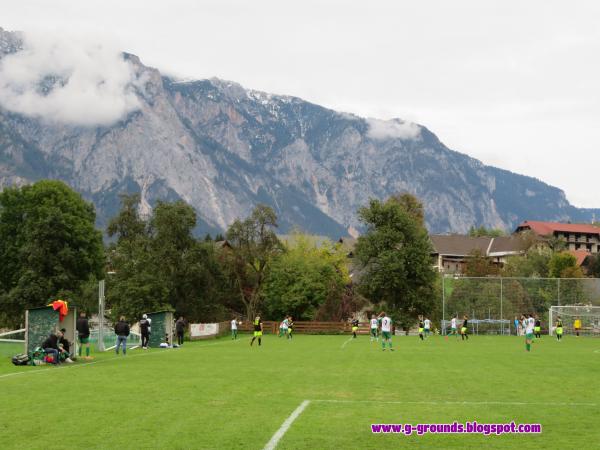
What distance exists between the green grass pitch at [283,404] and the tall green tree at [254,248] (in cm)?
6455

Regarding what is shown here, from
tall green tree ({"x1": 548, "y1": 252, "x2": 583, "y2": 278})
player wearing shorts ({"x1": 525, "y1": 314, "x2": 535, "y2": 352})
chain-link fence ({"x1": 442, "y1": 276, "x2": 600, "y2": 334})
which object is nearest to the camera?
player wearing shorts ({"x1": 525, "y1": 314, "x2": 535, "y2": 352})

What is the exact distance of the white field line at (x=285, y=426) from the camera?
10734 millimetres

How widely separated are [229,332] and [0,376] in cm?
5485

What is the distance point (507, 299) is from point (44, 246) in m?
40.8

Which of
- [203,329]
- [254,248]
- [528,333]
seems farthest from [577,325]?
[254,248]

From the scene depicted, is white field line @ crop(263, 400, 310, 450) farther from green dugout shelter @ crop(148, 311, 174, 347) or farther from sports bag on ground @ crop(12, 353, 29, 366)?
green dugout shelter @ crop(148, 311, 174, 347)

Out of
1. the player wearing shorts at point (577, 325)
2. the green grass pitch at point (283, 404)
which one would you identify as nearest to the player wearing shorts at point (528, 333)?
the green grass pitch at point (283, 404)

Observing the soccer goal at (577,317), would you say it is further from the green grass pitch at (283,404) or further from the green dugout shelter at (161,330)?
the green grass pitch at (283,404)

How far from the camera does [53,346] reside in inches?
1065

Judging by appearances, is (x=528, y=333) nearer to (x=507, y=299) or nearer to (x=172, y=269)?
(x=507, y=299)

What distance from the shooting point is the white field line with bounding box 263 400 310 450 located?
10.7 metres

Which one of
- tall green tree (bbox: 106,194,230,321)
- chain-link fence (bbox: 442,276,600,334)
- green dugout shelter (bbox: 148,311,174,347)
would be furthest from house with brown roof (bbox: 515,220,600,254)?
green dugout shelter (bbox: 148,311,174,347)

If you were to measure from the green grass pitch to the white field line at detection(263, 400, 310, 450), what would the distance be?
91 millimetres

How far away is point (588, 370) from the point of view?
24984 millimetres
